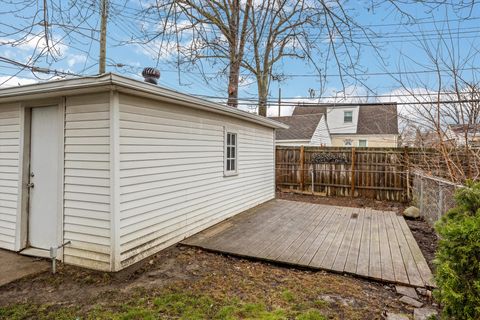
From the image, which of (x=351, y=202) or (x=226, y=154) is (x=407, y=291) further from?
(x=351, y=202)

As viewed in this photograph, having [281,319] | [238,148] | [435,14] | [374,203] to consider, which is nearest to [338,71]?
[435,14]

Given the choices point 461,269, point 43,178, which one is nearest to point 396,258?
point 461,269

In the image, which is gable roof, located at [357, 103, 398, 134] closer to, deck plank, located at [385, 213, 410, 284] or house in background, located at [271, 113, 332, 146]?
house in background, located at [271, 113, 332, 146]

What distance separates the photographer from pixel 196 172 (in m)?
5.25

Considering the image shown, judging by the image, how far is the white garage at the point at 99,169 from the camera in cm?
352

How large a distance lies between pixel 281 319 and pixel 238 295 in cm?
64

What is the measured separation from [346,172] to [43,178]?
8684 mm

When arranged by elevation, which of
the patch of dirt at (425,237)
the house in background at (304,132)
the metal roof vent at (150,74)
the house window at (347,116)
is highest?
the house window at (347,116)

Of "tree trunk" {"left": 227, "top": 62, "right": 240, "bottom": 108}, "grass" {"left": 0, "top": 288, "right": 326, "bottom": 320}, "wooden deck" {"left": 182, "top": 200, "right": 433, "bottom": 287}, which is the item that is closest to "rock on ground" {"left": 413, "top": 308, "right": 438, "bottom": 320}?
"wooden deck" {"left": 182, "top": 200, "right": 433, "bottom": 287}

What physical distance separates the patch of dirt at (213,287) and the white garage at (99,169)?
0.84ft

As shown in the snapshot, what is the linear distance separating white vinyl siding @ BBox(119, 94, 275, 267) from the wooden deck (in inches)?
17.3

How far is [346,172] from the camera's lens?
990cm

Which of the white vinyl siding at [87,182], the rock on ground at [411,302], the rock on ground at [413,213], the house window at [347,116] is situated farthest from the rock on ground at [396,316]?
the house window at [347,116]

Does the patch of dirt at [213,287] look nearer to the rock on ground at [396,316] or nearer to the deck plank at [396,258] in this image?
the rock on ground at [396,316]
